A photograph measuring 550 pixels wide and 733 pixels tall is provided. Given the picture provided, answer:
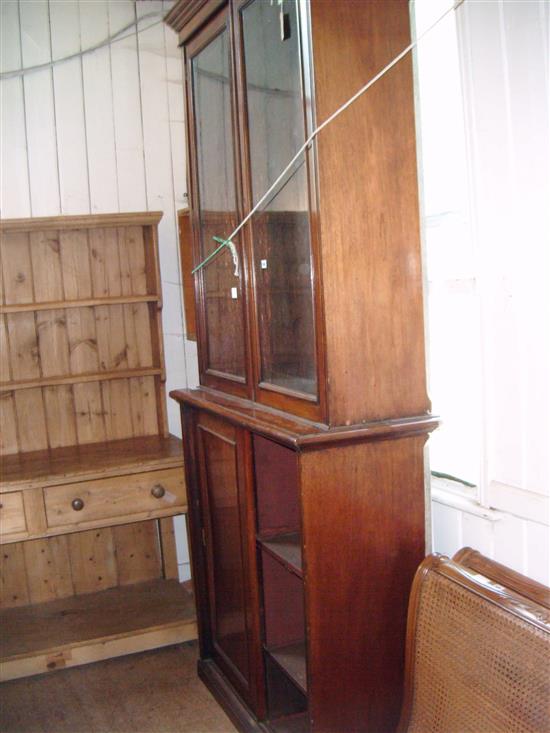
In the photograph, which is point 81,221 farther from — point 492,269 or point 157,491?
point 492,269

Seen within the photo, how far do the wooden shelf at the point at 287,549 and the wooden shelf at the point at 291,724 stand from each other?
1.61 ft

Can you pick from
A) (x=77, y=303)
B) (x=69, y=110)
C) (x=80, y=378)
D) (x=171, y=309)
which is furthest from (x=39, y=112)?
(x=80, y=378)

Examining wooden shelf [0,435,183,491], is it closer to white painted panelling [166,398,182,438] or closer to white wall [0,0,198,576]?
white painted panelling [166,398,182,438]

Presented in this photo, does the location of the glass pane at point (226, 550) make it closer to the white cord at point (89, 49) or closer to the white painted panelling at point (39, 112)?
the white painted panelling at point (39, 112)

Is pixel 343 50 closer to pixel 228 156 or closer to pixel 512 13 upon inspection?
pixel 512 13

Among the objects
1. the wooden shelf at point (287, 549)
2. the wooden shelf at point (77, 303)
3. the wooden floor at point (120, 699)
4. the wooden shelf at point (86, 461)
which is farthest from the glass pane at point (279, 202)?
the wooden floor at point (120, 699)

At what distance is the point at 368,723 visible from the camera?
171 centimetres

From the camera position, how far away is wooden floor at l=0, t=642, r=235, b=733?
89.4 inches

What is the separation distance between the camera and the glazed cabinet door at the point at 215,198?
79.7 inches

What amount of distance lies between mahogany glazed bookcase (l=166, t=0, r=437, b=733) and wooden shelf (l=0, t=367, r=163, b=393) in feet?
3.08

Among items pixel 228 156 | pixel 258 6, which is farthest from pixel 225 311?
pixel 258 6

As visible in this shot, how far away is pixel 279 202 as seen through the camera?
1.79 meters

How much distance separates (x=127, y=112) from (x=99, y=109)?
0.35ft

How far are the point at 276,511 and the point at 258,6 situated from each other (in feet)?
4.12
